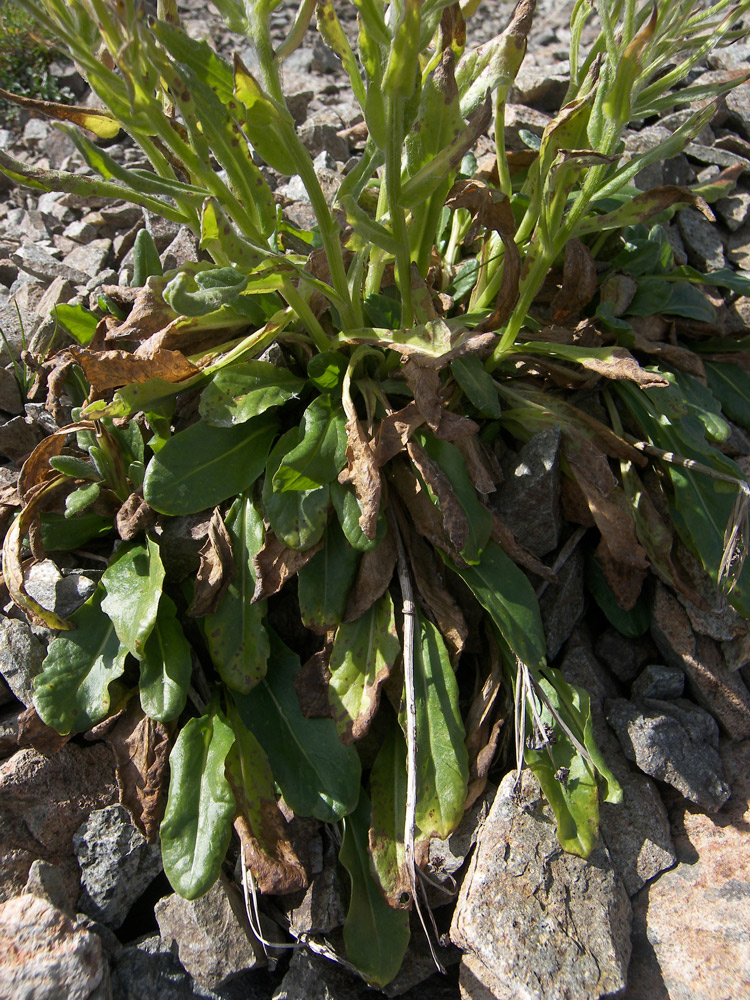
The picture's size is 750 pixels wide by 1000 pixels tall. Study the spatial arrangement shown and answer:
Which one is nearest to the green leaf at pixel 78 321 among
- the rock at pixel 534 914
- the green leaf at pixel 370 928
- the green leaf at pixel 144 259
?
the green leaf at pixel 144 259

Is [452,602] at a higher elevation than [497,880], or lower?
higher

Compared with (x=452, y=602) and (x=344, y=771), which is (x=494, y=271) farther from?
(x=344, y=771)

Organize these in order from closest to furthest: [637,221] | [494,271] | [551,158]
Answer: [551,158], [637,221], [494,271]

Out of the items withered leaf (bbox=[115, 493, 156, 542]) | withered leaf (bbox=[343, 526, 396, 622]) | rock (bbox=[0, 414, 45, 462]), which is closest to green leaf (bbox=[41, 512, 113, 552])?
withered leaf (bbox=[115, 493, 156, 542])

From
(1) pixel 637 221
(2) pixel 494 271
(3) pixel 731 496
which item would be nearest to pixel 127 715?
(2) pixel 494 271

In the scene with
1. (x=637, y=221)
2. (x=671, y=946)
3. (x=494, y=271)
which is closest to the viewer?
(x=671, y=946)

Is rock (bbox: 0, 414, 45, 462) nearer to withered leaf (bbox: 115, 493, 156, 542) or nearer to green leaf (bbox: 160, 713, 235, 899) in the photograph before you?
withered leaf (bbox: 115, 493, 156, 542)

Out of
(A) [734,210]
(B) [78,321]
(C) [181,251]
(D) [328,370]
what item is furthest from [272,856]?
(A) [734,210]
